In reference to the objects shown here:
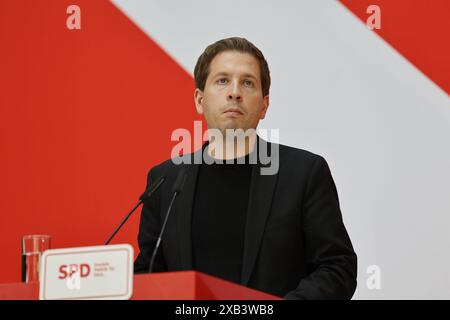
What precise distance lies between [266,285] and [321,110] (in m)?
1.06

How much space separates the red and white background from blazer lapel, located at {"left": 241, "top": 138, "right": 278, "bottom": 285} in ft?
2.31

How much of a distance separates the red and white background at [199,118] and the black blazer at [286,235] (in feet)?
2.13

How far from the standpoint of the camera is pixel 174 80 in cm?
336

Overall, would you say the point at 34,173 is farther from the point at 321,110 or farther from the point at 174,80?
the point at 321,110

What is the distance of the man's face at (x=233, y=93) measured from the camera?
252 centimetres

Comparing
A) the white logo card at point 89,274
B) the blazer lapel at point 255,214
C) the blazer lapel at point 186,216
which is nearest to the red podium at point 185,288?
the white logo card at point 89,274

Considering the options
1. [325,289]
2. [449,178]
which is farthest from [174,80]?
[325,289]

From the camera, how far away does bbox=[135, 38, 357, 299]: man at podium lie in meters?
2.28

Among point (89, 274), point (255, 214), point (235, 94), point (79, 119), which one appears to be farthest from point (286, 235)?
point (79, 119)

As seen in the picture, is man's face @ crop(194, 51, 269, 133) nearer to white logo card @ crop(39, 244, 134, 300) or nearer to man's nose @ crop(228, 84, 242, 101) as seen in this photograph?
man's nose @ crop(228, 84, 242, 101)

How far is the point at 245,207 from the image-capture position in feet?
8.03

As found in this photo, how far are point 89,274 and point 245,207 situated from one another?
3.22 feet

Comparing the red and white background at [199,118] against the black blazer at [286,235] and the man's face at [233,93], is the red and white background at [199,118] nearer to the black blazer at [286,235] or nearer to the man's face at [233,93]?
the man's face at [233,93]

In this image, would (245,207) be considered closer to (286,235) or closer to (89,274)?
(286,235)
